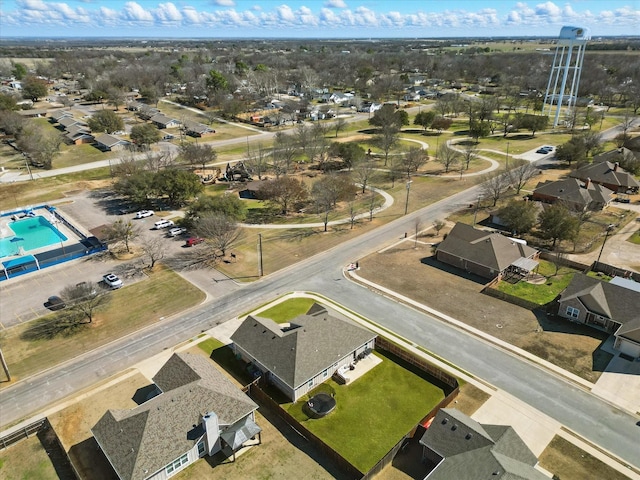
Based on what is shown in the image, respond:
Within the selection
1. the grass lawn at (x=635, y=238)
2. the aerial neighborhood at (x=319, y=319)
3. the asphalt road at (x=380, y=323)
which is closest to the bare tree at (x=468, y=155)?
the aerial neighborhood at (x=319, y=319)

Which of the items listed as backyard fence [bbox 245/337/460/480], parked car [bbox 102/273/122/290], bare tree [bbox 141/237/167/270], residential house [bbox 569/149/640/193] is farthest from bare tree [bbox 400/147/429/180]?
parked car [bbox 102/273/122/290]

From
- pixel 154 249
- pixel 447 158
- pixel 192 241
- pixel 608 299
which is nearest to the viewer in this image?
pixel 608 299

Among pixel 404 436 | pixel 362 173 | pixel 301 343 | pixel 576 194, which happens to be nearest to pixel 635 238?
pixel 576 194

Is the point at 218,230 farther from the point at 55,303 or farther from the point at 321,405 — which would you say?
the point at 321,405

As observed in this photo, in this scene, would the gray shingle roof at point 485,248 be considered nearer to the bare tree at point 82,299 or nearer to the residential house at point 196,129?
the bare tree at point 82,299

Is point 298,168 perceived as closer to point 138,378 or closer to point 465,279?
point 465,279
